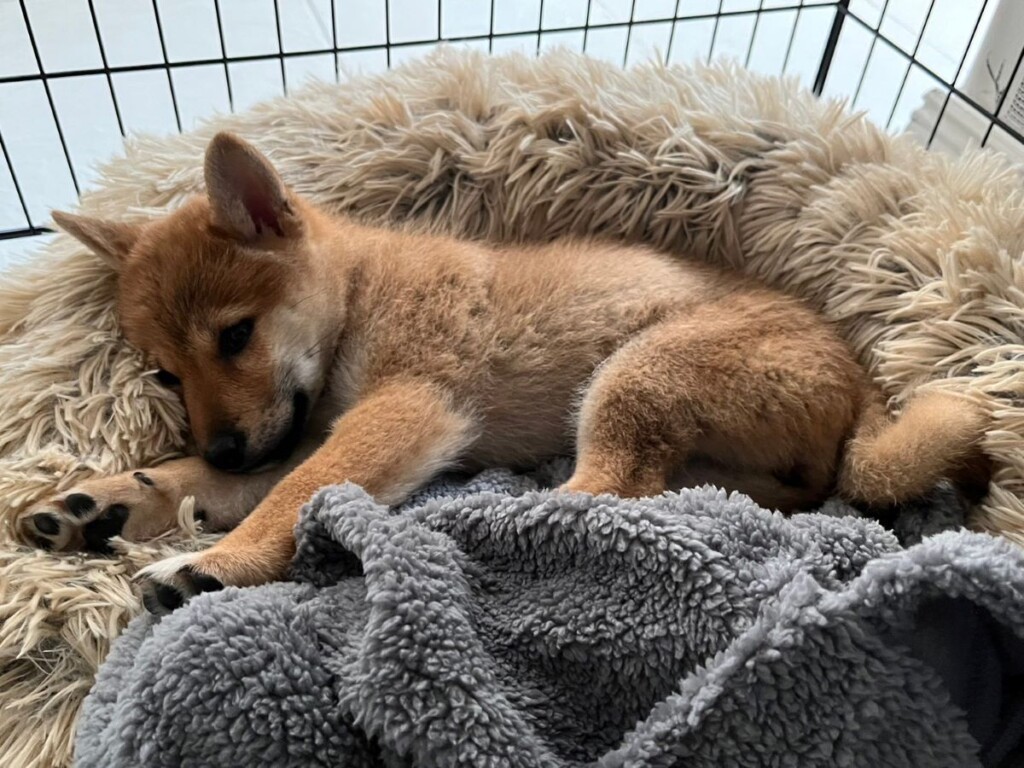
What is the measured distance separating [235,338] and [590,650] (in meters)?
0.81

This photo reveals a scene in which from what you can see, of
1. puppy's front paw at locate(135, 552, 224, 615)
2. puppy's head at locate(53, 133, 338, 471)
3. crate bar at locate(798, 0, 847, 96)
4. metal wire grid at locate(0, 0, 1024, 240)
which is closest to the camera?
puppy's front paw at locate(135, 552, 224, 615)

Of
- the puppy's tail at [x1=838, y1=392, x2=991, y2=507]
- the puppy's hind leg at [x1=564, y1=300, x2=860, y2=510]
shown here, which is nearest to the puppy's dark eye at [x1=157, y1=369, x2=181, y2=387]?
the puppy's hind leg at [x1=564, y1=300, x2=860, y2=510]

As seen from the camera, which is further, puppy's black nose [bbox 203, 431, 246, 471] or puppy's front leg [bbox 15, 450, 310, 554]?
puppy's black nose [bbox 203, 431, 246, 471]

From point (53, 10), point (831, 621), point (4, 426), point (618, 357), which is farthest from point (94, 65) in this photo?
point (831, 621)

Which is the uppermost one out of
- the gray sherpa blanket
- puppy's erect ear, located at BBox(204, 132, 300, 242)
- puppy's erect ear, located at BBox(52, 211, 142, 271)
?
puppy's erect ear, located at BBox(204, 132, 300, 242)

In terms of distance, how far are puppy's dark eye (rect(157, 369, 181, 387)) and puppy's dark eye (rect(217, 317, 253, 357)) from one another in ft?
0.34

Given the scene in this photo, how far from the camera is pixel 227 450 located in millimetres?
1419

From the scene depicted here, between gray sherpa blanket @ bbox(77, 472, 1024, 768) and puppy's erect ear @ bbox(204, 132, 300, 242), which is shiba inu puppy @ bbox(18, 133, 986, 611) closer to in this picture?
puppy's erect ear @ bbox(204, 132, 300, 242)

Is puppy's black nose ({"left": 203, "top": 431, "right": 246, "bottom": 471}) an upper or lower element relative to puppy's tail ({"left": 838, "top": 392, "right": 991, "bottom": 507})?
lower

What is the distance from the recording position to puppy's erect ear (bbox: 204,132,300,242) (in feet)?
4.83

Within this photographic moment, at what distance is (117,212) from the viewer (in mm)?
1736

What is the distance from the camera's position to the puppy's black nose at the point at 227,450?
1418mm

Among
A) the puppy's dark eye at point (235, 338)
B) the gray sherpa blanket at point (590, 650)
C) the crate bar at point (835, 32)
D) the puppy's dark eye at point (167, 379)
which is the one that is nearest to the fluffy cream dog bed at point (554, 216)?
the puppy's dark eye at point (167, 379)

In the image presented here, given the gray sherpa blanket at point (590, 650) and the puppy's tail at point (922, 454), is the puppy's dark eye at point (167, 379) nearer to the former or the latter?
the gray sherpa blanket at point (590, 650)
